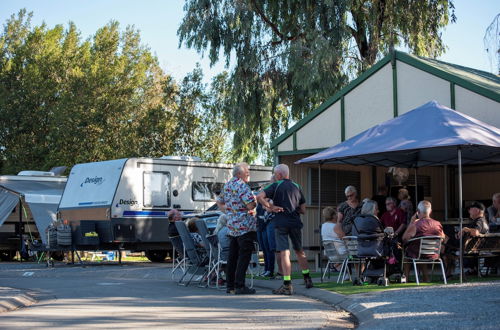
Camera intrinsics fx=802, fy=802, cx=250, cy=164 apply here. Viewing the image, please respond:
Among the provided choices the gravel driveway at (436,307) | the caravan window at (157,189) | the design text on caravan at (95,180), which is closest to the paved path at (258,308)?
the gravel driveway at (436,307)

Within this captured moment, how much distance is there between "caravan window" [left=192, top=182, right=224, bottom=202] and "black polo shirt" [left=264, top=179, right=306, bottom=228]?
1044 cm

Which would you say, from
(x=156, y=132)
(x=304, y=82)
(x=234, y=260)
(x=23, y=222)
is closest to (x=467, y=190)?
(x=304, y=82)

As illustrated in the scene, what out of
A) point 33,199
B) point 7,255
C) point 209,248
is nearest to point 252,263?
point 209,248

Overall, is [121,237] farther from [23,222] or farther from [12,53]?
[12,53]

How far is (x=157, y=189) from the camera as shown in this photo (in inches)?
810

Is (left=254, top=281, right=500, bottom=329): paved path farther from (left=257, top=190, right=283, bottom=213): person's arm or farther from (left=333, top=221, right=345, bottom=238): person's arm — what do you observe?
(left=333, top=221, right=345, bottom=238): person's arm

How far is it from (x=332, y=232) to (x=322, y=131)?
439 centimetres

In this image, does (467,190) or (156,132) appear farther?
(156,132)

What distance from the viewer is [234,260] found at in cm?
1113

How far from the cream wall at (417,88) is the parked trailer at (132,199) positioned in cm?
605

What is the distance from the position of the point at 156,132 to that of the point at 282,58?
9180 millimetres

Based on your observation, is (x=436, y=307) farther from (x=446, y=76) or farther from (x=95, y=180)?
(x=95, y=180)

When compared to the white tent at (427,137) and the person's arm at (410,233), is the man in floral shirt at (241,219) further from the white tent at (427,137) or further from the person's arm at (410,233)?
the white tent at (427,137)

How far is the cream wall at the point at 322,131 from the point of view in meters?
16.4
